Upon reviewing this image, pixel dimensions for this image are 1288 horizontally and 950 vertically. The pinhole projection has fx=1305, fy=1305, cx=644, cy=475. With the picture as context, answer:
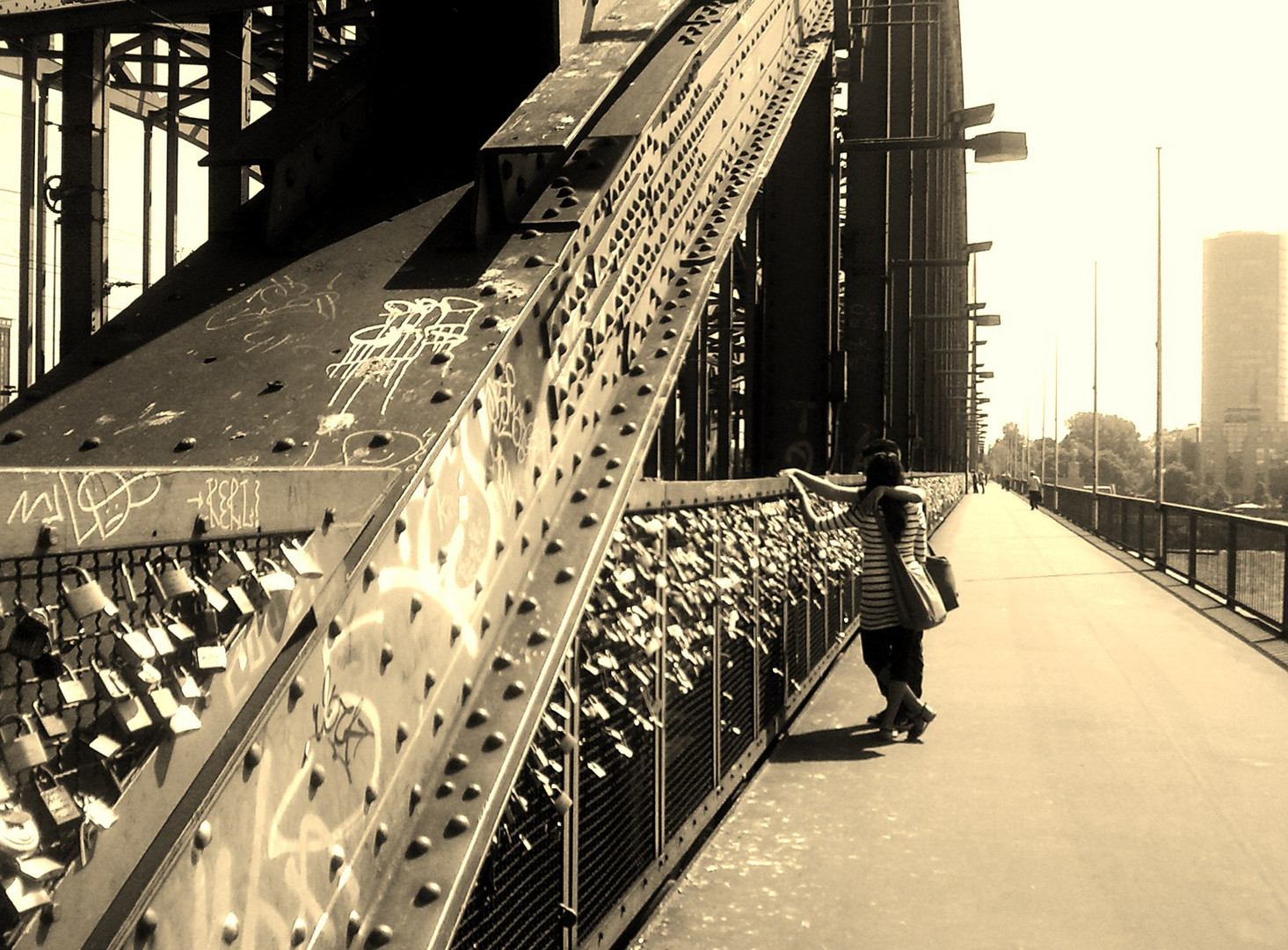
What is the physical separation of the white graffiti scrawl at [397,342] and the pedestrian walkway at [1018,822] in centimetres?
237

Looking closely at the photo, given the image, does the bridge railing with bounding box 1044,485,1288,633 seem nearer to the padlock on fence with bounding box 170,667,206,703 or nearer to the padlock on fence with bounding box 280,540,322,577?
the padlock on fence with bounding box 280,540,322,577

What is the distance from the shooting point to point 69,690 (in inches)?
55.4

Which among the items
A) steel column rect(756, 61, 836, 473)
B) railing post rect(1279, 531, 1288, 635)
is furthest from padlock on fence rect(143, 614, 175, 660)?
railing post rect(1279, 531, 1288, 635)

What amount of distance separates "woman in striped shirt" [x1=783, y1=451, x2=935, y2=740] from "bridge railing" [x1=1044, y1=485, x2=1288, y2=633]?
21.0ft

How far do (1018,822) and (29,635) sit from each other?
16.8ft

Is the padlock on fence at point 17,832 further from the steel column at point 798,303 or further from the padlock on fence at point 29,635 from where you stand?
the steel column at point 798,303

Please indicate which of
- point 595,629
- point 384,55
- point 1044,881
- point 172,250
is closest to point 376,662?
point 595,629

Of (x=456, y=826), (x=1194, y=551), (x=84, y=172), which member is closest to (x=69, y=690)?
(x=456, y=826)

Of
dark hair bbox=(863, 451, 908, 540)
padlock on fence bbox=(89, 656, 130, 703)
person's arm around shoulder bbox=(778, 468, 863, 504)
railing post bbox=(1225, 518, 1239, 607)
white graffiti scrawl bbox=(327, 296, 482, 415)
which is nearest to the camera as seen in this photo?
padlock on fence bbox=(89, 656, 130, 703)

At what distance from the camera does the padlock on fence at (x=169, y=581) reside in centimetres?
161

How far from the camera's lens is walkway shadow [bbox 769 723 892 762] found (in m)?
6.95

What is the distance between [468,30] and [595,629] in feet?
6.00

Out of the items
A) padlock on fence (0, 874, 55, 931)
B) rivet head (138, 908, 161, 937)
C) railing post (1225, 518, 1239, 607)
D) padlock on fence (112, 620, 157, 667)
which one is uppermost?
padlock on fence (112, 620, 157, 667)

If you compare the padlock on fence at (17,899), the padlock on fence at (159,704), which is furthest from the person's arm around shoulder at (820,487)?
the padlock on fence at (17,899)
